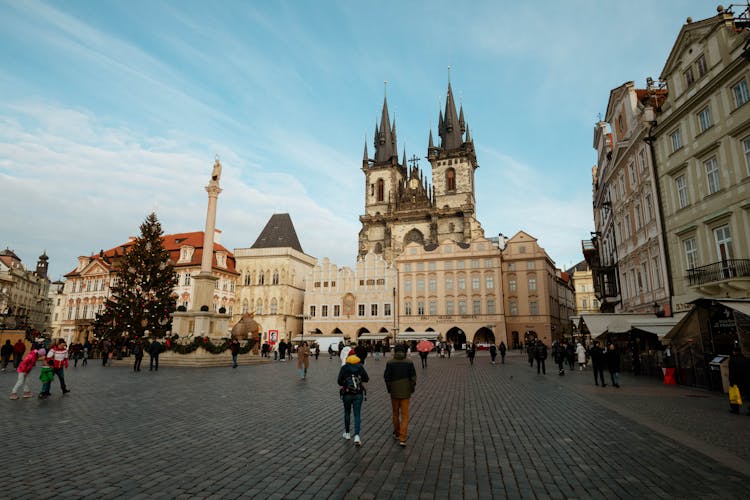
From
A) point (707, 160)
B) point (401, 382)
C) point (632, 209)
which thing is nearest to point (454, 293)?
point (632, 209)

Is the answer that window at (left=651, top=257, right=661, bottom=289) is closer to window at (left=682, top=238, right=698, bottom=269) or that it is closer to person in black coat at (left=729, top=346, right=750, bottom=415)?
window at (left=682, top=238, right=698, bottom=269)

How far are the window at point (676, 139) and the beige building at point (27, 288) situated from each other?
78.4 m

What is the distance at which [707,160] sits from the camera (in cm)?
1811

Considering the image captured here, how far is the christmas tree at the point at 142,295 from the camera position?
36.2m

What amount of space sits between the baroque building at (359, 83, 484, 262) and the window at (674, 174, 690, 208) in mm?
46392

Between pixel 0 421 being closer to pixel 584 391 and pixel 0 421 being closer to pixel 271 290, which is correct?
pixel 584 391

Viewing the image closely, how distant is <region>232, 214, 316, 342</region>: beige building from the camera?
6191 cm

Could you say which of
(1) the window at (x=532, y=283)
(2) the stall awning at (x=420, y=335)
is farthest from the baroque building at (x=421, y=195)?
(2) the stall awning at (x=420, y=335)

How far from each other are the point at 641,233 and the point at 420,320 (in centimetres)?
3453

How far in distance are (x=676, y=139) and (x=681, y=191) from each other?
2.48 meters

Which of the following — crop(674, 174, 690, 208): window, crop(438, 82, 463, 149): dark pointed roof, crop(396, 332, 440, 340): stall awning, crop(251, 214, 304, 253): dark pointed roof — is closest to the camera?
crop(674, 174, 690, 208): window

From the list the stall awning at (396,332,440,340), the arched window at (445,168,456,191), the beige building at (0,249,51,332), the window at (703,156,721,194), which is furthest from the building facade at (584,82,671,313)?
the beige building at (0,249,51,332)

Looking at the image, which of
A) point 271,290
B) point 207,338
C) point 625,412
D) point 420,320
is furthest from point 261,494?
point 271,290

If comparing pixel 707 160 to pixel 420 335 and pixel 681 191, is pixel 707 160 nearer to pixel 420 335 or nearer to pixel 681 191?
pixel 681 191
